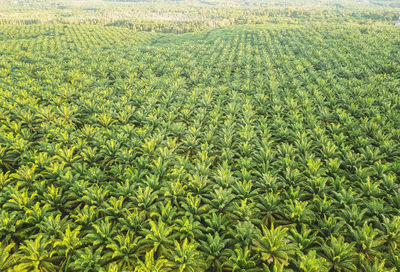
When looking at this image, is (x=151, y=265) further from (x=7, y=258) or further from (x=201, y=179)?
(x=7, y=258)

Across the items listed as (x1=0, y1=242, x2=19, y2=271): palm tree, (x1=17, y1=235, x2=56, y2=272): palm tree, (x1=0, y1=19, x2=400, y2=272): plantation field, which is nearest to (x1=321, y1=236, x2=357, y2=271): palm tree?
(x1=0, y1=19, x2=400, y2=272): plantation field

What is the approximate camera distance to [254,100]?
23047 mm

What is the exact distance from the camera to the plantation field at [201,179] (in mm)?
9070

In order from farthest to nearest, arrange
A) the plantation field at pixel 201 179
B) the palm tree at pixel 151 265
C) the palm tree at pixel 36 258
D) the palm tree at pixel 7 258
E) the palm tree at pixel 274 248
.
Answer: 1. the plantation field at pixel 201 179
2. the palm tree at pixel 274 248
3. the palm tree at pixel 7 258
4. the palm tree at pixel 36 258
5. the palm tree at pixel 151 265

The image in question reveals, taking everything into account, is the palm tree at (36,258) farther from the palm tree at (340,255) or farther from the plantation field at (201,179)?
the palm tree at (340,255)

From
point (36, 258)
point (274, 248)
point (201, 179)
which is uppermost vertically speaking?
point (201, 179)

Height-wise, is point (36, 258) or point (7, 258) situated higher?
point (36, 258)

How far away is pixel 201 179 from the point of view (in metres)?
12.4

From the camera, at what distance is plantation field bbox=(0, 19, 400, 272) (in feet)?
29.8

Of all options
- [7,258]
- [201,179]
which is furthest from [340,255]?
[7,258]

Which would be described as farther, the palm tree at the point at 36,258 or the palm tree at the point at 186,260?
the palm tree at the point at 186,260

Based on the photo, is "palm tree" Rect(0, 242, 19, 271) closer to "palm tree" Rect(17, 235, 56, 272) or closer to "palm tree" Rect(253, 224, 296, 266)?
"palm tree" Rect(17, 235, 56, 272)

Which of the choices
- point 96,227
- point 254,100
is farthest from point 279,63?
point 96,227

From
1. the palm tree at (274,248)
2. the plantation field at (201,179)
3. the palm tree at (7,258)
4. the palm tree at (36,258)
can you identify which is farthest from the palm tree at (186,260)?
the palm tree at (7,258)
